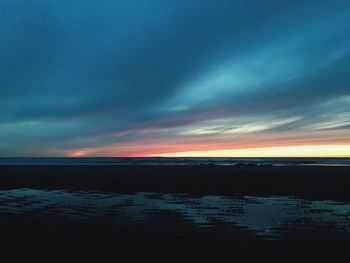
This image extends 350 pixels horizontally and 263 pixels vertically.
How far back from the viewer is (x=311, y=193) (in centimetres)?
2569

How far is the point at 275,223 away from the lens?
14.3 metres

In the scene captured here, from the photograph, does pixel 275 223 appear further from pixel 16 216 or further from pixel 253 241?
pixel 16 216

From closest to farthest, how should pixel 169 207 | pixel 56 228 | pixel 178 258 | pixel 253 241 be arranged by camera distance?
pixel 178 258, pixel 253 241, pixel 56 228, pixel 169 207

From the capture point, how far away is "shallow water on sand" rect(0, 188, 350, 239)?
14.1m

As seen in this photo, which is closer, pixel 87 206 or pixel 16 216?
pixel 16 216

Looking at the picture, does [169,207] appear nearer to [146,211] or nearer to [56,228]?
[146,211]

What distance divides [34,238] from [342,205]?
1857 centimetres

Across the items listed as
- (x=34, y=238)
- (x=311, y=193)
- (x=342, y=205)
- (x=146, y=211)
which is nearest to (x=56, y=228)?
(x=34, y=238)

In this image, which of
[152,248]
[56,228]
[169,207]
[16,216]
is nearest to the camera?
[152,248]

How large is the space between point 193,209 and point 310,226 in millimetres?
6782

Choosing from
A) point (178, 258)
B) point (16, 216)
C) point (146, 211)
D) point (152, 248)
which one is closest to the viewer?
point (178, 258)

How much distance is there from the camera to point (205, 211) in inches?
690

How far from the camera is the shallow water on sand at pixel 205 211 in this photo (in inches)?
553

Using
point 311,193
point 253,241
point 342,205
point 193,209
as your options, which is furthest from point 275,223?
point 311,193
